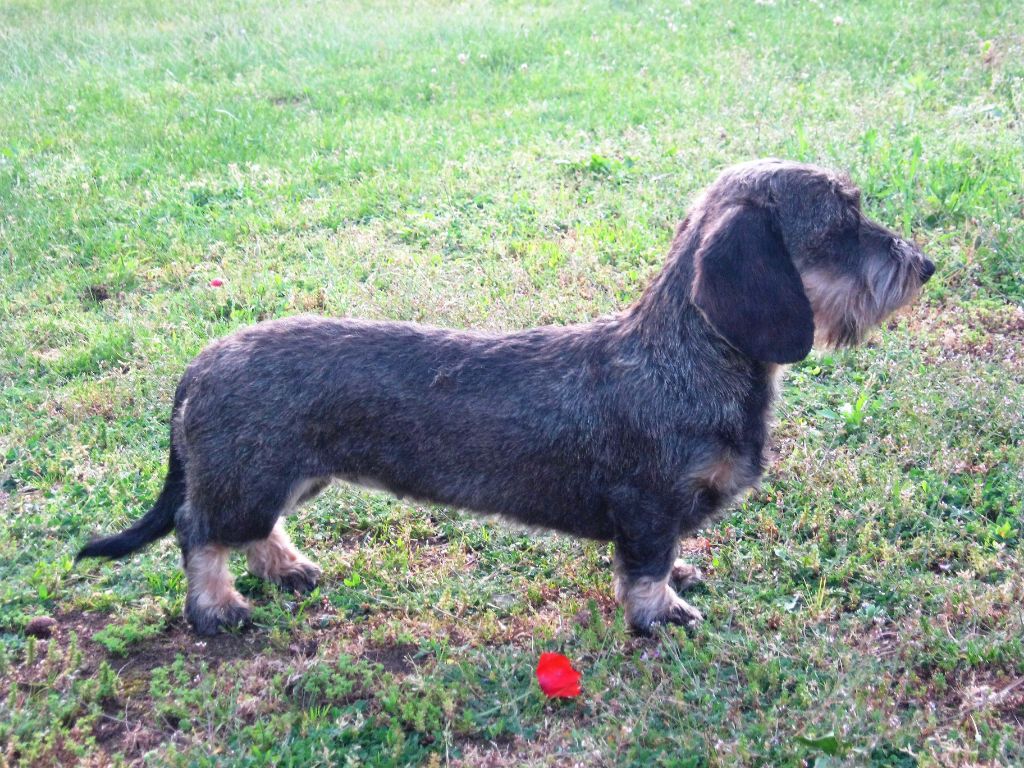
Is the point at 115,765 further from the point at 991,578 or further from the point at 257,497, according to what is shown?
the point at 991,578

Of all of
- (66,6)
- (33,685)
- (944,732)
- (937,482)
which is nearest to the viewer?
(944,732)

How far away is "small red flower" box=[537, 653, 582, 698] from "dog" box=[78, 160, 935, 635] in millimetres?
560

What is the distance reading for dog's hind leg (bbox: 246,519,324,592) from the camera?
4.62m

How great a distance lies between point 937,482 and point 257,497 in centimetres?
315

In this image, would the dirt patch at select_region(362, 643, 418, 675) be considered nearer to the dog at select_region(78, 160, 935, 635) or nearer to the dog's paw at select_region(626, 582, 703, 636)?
the dog at select_region(78, 160, 935, 635)

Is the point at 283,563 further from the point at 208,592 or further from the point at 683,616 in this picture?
the point at 683,616

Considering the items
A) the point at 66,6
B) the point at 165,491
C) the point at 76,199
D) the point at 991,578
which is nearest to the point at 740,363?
the point at 991,578

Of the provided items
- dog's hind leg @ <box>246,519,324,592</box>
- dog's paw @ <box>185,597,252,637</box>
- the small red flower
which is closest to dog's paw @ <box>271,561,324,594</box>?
dog's hind leg @ <box>246,519,324,592</box>

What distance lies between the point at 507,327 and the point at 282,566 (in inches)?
91.0

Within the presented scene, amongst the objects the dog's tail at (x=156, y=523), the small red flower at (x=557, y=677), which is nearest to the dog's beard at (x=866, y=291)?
the small red flower at (x=557, y=677)

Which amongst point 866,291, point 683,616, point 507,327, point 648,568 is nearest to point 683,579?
point 683,616

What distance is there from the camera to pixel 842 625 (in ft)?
13.2

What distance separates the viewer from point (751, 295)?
386 centimetres

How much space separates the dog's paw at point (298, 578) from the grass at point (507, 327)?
0.10 m
